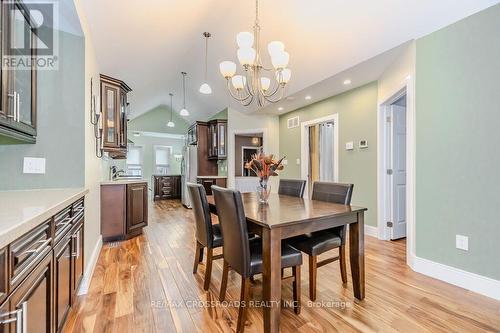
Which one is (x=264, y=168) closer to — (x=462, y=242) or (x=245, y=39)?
(x=245, y=39)

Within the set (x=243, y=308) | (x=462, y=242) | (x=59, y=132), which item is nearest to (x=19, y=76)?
(x=59, y=132)

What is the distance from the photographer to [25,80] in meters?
1.64

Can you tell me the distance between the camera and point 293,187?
2.84 meters

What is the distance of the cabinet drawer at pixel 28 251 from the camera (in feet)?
2.63

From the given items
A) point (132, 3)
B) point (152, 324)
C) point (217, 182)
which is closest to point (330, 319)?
point (152, 324)

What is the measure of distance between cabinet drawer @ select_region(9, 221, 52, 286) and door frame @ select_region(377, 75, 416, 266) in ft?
10.1

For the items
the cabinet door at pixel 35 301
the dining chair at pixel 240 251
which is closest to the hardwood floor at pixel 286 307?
the dining chair at pixel 240 251

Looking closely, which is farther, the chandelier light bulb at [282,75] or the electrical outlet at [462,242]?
the chandelier light bulb at [282,75]

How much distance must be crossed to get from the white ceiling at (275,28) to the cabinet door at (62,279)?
7.22ft

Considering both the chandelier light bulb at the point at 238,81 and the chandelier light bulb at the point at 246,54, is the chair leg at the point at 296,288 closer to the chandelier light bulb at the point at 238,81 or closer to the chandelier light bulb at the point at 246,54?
the chandelier light bulb at the point at 246,54

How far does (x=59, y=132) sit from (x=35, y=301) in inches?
57.8

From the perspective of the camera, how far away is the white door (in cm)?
348

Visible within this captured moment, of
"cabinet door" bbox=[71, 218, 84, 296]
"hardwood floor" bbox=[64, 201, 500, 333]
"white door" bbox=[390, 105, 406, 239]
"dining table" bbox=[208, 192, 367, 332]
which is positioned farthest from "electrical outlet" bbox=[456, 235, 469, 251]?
"cabinet door" bbox=[71, 218, 84, 296]

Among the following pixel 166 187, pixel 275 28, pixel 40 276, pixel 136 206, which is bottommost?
pixel 166 187
